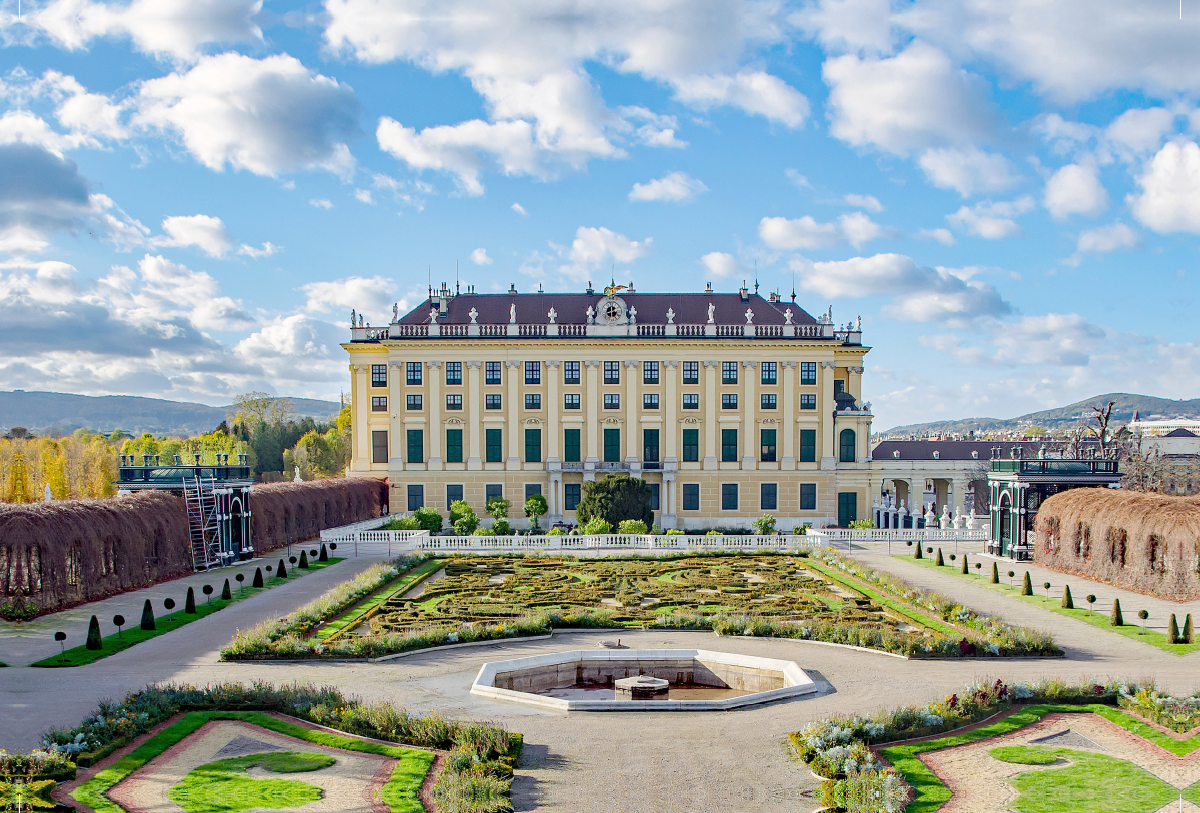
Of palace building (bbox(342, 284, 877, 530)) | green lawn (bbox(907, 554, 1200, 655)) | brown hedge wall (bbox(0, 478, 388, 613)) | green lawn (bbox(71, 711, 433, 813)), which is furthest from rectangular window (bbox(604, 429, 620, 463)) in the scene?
green lawn (bbox(71, 711, 433, 813))

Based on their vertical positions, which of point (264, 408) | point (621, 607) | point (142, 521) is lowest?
point (621, 607)

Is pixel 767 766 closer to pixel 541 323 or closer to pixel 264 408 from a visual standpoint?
pixel 541 323

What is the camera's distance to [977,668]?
762 inches

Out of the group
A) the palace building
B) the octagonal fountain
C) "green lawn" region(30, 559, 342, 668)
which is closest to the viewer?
the octagonal fountain

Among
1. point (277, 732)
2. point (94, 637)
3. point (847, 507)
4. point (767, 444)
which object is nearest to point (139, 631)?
point (94, 637)

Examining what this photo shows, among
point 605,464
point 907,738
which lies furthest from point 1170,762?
point 605,464

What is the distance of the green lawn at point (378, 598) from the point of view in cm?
2345

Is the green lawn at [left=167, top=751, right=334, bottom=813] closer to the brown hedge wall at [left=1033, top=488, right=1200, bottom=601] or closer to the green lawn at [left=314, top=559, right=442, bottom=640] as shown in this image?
the green lawn at [left=314, top=559, right=442, bottom=640]

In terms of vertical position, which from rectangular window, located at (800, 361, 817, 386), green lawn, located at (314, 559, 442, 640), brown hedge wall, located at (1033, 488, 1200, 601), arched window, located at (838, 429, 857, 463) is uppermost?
rectangular window, located at (800, 361, 817, 386)

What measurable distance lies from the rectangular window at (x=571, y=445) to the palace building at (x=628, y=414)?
0.22ft

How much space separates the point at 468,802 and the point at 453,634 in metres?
10.4

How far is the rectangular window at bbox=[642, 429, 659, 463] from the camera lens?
57.2 metres

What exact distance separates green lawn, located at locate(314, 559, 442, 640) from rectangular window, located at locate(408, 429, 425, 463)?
65.7ft

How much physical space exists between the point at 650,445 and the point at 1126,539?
30552mm
